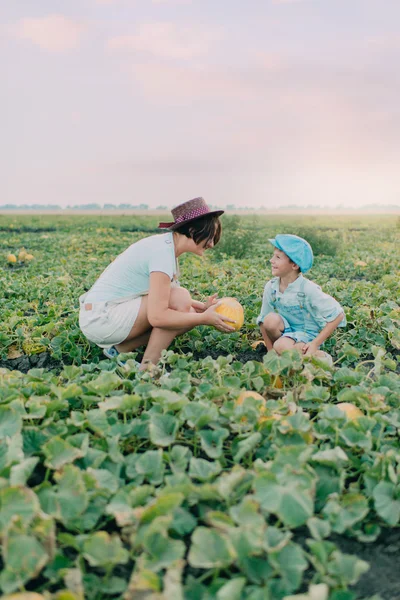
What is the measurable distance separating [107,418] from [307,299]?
6.23 ft

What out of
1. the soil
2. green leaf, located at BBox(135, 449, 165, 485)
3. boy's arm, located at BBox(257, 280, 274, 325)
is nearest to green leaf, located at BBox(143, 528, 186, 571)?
green leaf, located at BBox(135, 449, 165, 485)

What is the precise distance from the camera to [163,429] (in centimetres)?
230

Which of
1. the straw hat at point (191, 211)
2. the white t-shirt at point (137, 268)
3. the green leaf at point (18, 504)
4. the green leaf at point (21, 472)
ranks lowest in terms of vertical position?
the green leaf at point (18, 504)

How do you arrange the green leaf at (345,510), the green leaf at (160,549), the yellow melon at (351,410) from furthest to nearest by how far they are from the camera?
the yellow melon at (351,410) → the green leaf at (345,510) → the green leaf at (160,549)

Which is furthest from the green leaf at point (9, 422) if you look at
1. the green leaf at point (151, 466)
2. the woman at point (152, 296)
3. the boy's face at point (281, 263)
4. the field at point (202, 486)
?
the boy's face at point (281, 263)

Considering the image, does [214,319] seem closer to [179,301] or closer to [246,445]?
[179,301]

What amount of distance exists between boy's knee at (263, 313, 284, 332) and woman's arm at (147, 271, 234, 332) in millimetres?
364

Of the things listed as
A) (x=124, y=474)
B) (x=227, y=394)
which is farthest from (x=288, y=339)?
(x=124, y=474)

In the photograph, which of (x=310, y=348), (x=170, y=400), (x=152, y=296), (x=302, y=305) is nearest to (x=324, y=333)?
(x=310, y=348)

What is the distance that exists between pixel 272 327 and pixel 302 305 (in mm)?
267

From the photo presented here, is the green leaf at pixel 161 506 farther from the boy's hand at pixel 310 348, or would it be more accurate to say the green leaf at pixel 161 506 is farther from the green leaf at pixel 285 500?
the boy's hand at pixel 310 348

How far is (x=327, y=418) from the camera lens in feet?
7.99

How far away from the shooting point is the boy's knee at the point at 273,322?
3.94 m

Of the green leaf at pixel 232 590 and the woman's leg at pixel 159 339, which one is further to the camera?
the woman's leg at pixel 159 339
